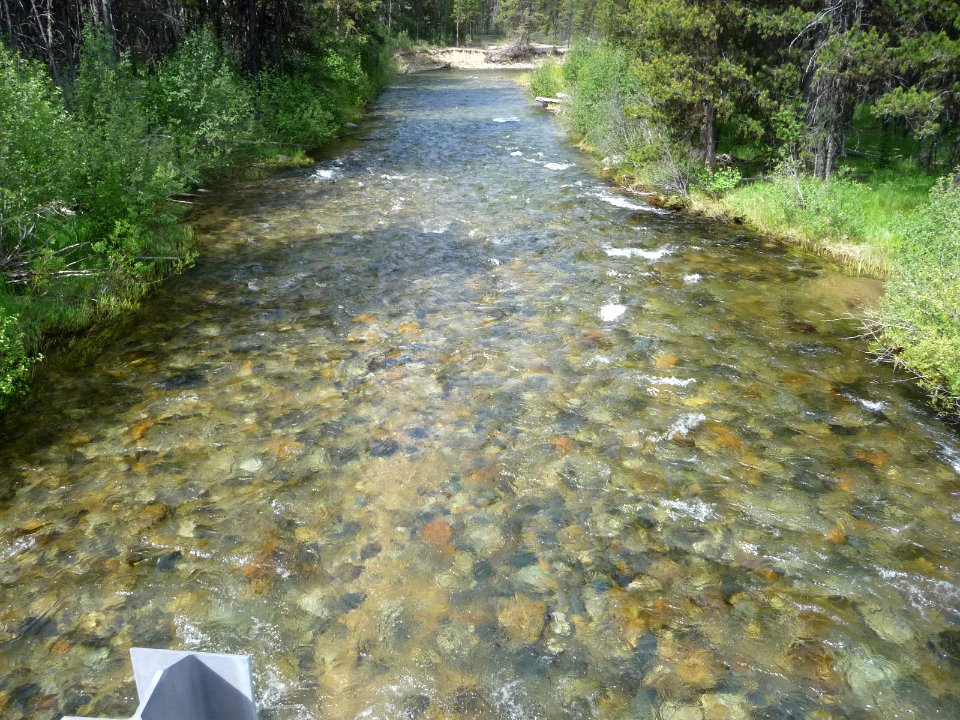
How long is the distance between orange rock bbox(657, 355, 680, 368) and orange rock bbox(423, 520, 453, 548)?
397cm

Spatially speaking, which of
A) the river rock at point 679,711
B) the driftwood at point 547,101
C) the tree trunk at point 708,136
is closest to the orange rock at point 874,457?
the river rock at point 679,711

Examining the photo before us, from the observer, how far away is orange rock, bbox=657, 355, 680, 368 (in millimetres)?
8609

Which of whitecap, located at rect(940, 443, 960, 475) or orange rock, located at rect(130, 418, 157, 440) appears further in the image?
orange rock, located at rect(130, 418, 157, 440)

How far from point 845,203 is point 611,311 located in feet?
19.2

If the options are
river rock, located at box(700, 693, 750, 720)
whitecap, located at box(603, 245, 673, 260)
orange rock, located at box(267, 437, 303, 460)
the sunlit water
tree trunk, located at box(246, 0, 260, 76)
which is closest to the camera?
river rock, located at box(700, 693, 750, 720)

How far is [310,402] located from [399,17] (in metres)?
70.0

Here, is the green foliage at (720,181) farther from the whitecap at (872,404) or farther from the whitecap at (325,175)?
the whitecap at (325,175)

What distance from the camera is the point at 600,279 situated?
37.5 feet

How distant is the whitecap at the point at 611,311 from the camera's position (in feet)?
32.7

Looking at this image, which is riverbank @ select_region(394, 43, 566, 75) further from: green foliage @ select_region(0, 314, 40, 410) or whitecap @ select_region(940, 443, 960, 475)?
whitecap @ select_region(940, 443, 960, 475)

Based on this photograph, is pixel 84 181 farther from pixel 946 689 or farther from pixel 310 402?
pixel 946 689

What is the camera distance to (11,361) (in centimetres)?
666

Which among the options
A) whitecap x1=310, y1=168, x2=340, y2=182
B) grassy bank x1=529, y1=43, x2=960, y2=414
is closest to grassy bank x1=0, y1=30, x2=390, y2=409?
whitecap x1=310, y1=168, x2=340, y2=182

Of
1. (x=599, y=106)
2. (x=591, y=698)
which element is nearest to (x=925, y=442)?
(x=591, y=698)
